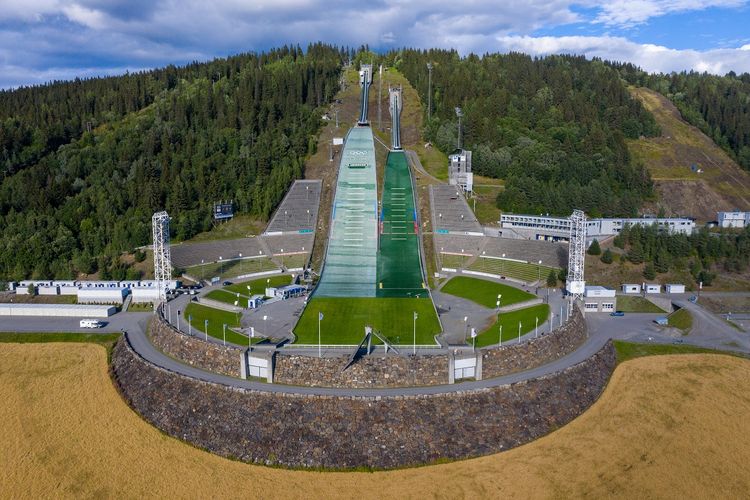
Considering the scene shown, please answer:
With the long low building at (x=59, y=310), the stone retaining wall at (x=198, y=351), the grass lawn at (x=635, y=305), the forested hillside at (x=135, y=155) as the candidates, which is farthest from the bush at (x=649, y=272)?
the long low building at (x=59, y=310)

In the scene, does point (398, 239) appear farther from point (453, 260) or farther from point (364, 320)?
point (364, 320)

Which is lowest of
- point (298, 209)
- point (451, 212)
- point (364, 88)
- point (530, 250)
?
point (530, 250)

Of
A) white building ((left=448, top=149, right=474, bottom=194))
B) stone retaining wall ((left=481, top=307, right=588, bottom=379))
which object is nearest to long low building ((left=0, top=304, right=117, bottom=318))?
stone retaining wall ((left=481, top=307, right=588, bottom=379))

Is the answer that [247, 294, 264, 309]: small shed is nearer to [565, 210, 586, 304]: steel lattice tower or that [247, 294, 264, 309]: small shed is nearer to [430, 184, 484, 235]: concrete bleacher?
[430, 184, 484, 235]: concrete bleacher

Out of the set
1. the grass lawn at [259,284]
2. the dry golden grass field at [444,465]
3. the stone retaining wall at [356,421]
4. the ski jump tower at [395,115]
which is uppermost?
the ski jump tower at [395,115]

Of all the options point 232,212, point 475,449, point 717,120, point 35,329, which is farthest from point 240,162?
point 717,120

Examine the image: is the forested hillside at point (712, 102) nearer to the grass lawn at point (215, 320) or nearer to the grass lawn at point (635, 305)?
the grass lawn at point (635, 305)

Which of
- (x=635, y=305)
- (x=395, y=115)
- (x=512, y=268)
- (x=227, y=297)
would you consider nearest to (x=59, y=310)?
(x=227, y=297)
